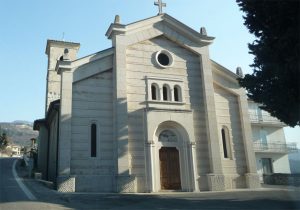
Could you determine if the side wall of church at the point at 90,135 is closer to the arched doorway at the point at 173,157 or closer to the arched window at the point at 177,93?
the arched doorway at the point at 173,157

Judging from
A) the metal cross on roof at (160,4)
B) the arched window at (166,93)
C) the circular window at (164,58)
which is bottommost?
the arched window at (166,93)

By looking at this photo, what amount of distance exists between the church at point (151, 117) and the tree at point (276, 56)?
783 centimetres

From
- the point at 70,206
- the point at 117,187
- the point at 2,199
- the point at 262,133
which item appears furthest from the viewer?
the point at 262,133

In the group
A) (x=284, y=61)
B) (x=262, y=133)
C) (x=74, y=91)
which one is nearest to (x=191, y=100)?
(x=74, y=91)

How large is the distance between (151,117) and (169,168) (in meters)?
3.36

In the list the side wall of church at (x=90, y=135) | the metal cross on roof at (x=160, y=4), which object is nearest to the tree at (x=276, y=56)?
the side wall of church at (x=90, y=135)

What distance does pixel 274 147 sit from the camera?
124 feet

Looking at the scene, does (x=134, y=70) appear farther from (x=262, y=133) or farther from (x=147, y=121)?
(x=262, y=133)

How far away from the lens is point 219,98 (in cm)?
2309

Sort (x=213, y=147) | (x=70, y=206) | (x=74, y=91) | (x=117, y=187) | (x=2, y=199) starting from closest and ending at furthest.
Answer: (x=70, y=206), (x=2, y=199), (x=117, y=187), (x=74, y=91), (x=213, y=147)

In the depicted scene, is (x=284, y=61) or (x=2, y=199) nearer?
(x=284, y=61)

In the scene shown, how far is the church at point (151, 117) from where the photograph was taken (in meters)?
18.4

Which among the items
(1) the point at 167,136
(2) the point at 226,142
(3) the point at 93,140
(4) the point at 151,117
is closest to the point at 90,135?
(3) the point at 93,140

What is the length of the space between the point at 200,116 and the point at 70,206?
12.1 meters
